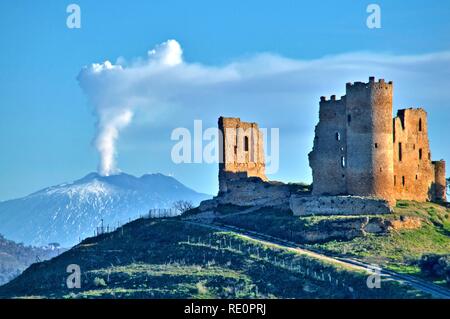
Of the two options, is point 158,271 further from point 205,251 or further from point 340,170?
point 340,170

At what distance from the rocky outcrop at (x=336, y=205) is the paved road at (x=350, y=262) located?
390cm

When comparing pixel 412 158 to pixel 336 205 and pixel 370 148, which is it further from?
pixel 336 205

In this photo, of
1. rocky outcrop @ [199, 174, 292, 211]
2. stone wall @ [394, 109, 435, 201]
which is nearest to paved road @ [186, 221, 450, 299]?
rocky outcrop @ [199, 174, 292, 211]

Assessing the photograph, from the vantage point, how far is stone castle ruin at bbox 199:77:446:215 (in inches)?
3514

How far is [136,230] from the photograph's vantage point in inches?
3792

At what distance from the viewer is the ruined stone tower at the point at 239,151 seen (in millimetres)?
101125

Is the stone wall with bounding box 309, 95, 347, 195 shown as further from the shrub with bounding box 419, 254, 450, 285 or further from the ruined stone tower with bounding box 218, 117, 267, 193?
the shrub with bounding box 419, 254, 450, 285

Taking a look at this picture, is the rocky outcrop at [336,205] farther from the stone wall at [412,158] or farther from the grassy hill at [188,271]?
the grassy hill at [188,271]

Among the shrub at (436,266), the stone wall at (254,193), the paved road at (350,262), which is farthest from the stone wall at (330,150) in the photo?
the shrub at (436,266)

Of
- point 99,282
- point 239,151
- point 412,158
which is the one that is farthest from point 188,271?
point 412,158

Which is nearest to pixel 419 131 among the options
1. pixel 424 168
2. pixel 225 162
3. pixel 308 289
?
pixel 424 168

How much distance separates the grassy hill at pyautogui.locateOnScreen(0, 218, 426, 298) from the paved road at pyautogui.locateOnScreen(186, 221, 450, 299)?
120 centimetres

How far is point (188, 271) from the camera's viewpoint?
270ft
